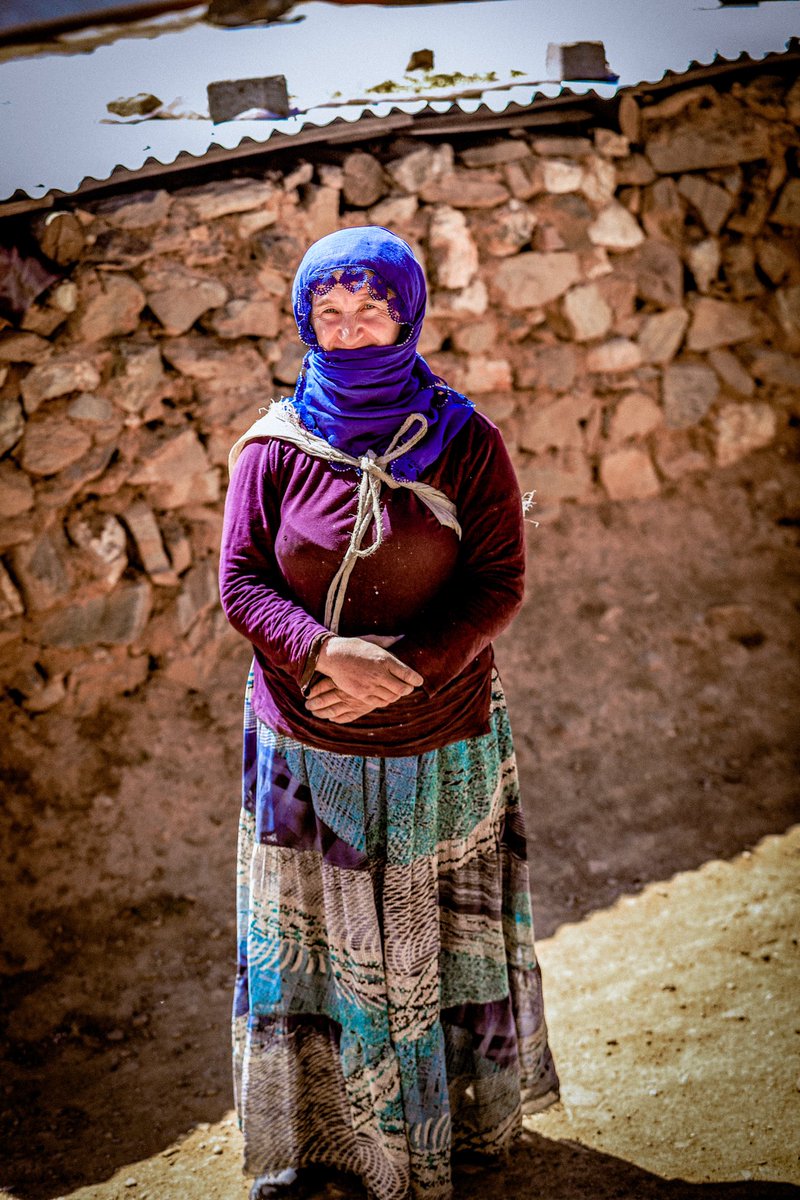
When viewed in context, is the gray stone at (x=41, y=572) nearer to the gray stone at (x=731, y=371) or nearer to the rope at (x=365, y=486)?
the rope at (x=365, y=486)

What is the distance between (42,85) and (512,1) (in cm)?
160

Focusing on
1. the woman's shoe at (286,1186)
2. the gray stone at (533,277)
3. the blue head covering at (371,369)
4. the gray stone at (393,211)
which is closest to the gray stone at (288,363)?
the gray stone at (393,211)

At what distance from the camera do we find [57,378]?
10.3 ft

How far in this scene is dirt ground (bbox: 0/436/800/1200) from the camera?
2.47 meters

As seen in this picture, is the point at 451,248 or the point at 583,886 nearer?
the point at 583,886

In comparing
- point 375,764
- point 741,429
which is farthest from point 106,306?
point 741,429

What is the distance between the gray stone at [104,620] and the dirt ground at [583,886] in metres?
0.25

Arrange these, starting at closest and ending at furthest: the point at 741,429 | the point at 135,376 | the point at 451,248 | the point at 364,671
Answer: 1. the point at 364,671
2. the point at 135,376
3. the point at 451,248
4. the point at 741,429

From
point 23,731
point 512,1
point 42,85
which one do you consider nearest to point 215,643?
point 23,731

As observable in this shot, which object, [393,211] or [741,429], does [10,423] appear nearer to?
[393,211]

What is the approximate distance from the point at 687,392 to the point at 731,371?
0.24 m

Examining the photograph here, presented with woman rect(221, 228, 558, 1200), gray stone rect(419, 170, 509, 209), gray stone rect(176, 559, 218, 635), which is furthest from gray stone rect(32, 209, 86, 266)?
woman rect(221, 228, 558, 1200)

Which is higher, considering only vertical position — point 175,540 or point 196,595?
point 175,540

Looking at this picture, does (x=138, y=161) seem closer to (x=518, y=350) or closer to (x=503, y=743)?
(x=518, y=350)
